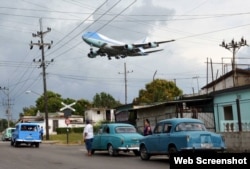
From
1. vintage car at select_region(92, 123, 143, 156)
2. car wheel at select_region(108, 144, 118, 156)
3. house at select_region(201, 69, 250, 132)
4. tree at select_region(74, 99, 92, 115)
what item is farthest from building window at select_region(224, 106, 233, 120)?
tree at select_region(74, 99, 92, 115)

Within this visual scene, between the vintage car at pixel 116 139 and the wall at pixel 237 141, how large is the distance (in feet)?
13.3

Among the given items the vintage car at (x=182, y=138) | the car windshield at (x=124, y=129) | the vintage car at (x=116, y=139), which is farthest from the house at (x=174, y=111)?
the vintage car at (x=182, y=138)

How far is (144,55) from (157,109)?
4.11 m

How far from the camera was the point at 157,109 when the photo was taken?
33938 millimetres

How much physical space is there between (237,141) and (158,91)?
190 feet

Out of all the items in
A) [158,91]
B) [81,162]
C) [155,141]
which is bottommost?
[81,162]

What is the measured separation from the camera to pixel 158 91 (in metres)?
78.2

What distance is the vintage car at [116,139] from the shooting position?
20531 mm

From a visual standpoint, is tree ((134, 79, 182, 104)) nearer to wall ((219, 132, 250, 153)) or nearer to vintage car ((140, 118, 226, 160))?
wall ((219, 132, 250, 153))

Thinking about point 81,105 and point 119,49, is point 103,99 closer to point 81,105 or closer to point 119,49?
point 81,105

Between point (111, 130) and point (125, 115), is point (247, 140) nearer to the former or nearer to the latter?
point (111, 130)

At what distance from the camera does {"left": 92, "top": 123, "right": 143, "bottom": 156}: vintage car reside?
20.5m

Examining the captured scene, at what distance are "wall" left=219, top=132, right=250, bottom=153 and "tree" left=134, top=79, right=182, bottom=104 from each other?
5528 cm

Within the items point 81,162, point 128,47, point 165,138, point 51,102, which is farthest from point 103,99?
point 165,138
